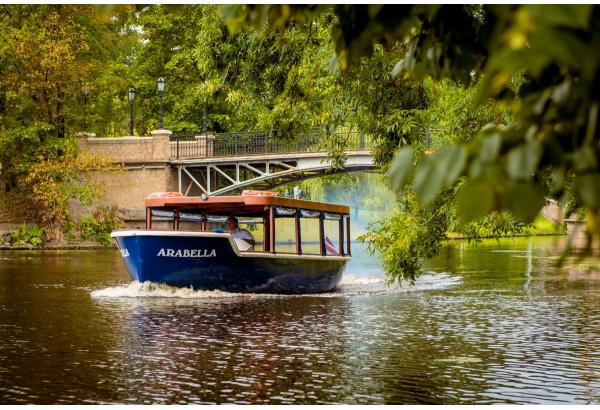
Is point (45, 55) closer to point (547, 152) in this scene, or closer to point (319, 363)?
point (319, 363)

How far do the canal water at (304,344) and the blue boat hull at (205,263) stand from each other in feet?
1.20

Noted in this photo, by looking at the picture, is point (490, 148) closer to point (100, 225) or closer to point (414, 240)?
point (414, 240)

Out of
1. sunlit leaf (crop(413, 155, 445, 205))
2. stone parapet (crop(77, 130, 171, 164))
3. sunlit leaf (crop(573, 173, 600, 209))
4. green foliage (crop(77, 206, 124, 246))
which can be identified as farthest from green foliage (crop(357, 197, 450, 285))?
stone parapet (crop(77, 130, 171, 164))

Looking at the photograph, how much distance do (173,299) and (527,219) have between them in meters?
19.6

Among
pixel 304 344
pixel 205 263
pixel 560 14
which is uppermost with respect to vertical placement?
pixel 560 14

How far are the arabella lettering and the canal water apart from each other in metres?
0.88

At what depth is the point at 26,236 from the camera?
153ft

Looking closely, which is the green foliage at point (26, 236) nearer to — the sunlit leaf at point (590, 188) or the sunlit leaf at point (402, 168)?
the sunlit leaf at point (402, 168)

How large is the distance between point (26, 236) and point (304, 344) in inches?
1361

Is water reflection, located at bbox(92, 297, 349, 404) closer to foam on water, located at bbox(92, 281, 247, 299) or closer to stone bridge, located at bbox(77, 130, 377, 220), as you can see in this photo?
foam on water, located at bbox(92, 281, 247, 299)

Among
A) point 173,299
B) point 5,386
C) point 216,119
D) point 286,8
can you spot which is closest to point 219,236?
point 173,299

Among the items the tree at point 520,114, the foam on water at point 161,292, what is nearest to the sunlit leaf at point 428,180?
the tree at point 520,114

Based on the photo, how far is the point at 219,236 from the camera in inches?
862

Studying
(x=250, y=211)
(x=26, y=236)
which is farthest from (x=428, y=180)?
(x=26, y=236)
